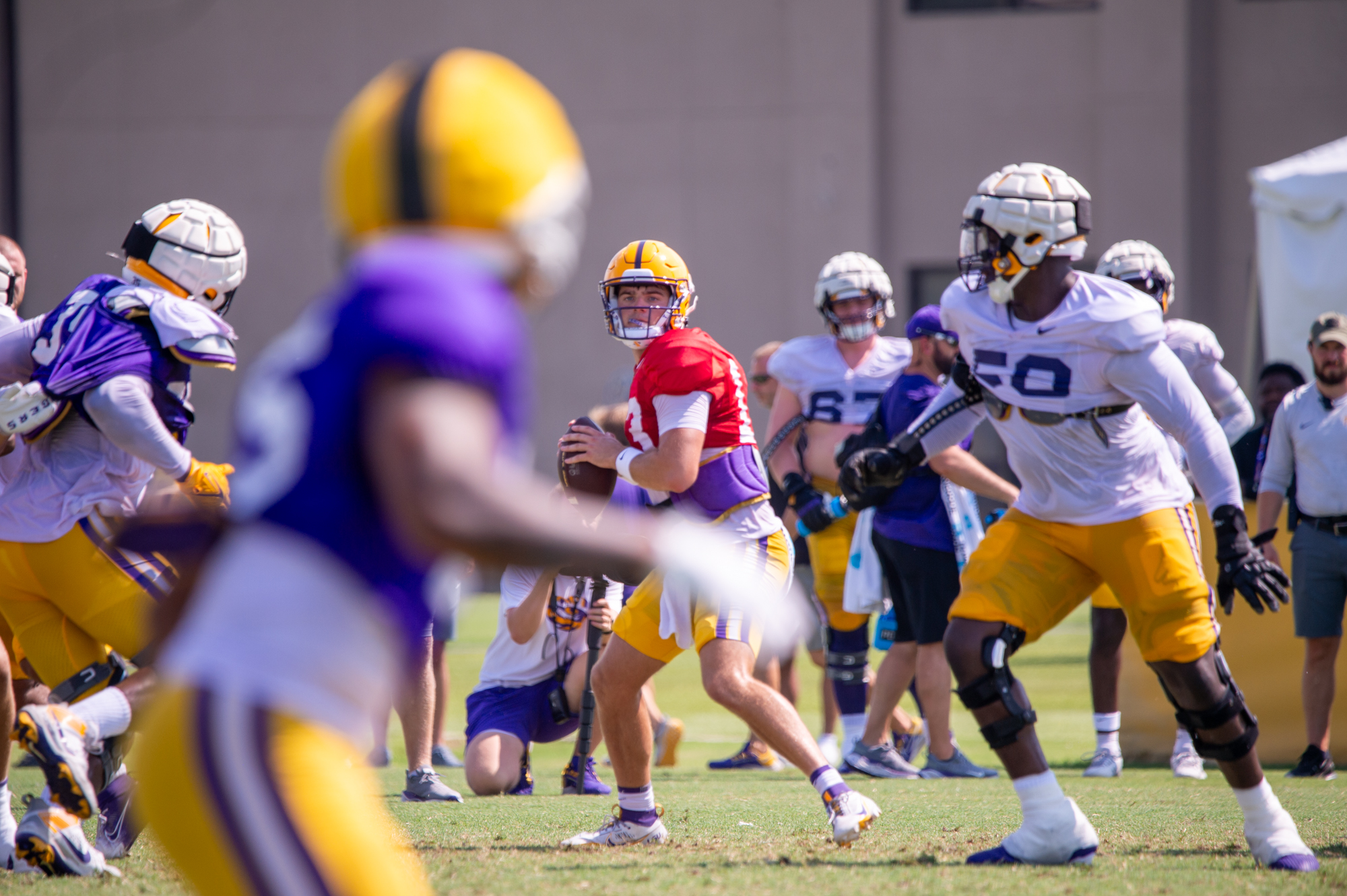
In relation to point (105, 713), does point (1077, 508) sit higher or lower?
higher

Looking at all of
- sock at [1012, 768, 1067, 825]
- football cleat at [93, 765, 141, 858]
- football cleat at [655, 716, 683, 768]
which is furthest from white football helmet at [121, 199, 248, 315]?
football cleat at [655, 716, 683, 768]

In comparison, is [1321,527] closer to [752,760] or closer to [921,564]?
[921,564]

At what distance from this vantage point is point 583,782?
650 cm

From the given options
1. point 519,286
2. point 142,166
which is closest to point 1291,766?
point 519,286

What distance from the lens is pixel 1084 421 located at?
4477mm

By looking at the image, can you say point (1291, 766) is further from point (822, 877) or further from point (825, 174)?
point (825, 174)

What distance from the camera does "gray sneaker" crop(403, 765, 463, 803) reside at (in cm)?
617

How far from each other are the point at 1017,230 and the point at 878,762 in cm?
359

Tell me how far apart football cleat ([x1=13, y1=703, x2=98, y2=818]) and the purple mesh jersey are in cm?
99

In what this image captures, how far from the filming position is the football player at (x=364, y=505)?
180 cm

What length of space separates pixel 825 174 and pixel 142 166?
10.5 m

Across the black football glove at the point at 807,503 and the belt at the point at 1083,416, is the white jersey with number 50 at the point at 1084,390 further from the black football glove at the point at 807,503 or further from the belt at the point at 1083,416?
the black football glove at the point at 807,503

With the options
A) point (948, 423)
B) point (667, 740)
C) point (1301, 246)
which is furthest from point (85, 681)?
point (1301, 246)

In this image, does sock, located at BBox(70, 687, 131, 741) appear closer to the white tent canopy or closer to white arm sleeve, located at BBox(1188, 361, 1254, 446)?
white arm sleeve, located at BBox(1188, 361, 1254, 446)
